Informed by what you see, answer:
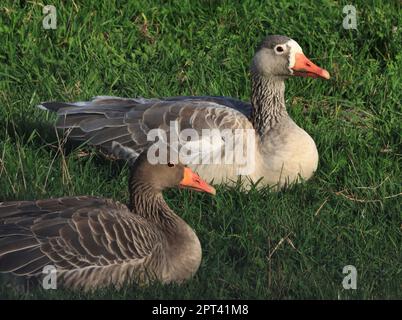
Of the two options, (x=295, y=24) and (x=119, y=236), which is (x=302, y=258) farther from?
(x=295, y=24)

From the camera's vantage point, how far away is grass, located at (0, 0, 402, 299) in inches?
280

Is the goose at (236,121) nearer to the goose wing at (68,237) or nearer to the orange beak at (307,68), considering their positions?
the orange beak at (307,68)

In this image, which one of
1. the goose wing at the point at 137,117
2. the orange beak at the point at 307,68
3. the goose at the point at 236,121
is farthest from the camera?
the orange beak at the point at 307,68

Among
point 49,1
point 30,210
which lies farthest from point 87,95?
point 30,210

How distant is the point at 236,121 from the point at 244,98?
1302mm

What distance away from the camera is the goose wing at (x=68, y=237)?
6.67 metres

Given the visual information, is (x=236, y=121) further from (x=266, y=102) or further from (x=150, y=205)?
(x=150, y=205)
